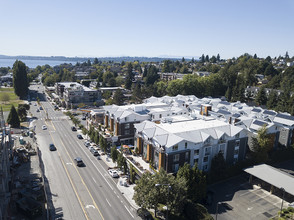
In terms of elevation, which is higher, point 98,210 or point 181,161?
point 181,161

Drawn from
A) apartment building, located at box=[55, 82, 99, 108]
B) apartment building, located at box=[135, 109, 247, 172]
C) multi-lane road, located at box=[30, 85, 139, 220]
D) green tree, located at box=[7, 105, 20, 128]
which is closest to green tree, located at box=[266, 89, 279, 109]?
apartment building, located at box=[135, 109, 247, 172]

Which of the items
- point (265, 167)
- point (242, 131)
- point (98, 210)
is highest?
point (242, 131)

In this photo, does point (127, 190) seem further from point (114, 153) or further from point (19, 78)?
point (19, 78)

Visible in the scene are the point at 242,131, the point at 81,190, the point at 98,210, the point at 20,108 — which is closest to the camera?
the point at 98,210

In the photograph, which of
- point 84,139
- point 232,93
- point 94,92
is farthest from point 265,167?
point 94,92

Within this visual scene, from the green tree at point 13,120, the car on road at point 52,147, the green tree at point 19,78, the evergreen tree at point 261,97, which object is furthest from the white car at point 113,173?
the green tree at point 19,78

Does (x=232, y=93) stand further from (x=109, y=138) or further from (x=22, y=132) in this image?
(x=22, y=132)

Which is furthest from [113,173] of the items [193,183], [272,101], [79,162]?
[272,101]
